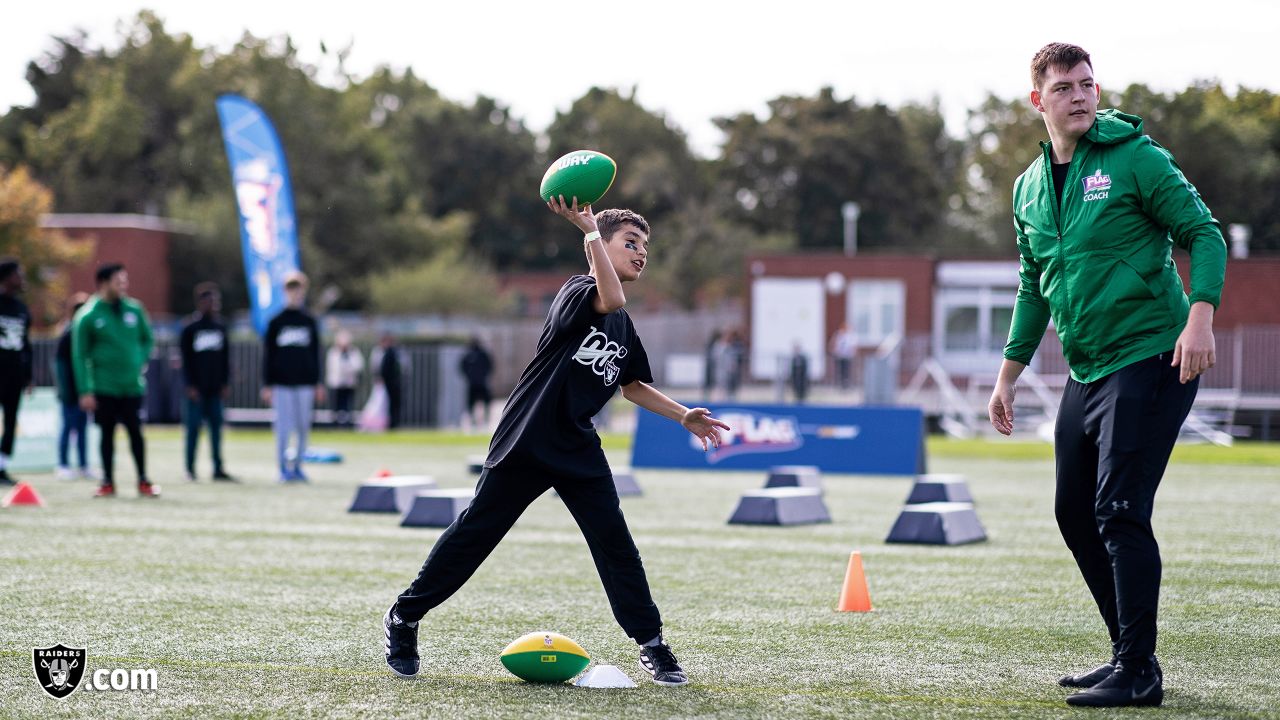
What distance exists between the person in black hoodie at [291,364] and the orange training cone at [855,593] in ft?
29.4

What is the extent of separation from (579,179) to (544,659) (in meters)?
1.74

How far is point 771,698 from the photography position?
16.9ft

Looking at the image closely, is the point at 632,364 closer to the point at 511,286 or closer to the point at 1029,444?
the point at 1029,444

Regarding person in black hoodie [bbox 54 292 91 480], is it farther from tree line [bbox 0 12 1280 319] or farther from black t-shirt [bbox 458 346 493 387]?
tree line [bbox 0 12 1280 319]

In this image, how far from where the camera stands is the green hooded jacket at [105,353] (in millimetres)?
12805

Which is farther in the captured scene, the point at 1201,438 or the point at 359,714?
the point at 1201,438

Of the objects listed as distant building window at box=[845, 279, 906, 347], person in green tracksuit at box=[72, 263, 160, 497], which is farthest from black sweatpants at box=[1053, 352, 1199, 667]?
distant building window at box=[845, 279, 906, 347]

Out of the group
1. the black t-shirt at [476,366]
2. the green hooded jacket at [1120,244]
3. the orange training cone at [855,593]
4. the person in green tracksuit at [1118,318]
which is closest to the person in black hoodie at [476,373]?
the black t-shirt at [476,366]

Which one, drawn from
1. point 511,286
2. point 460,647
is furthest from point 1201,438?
point 511,286

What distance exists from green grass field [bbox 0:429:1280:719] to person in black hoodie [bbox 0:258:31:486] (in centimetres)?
152

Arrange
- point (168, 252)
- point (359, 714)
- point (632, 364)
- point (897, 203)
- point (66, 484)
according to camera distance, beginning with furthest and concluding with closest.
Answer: point (897, 203) < point (168, 252) < point (66, 484) < point (632, 364) < point (359, 714)

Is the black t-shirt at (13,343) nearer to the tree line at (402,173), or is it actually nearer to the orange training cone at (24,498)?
the orange training cone at (24,498)

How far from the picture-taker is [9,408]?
14281 millimetres

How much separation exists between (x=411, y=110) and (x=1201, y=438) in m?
59.6
